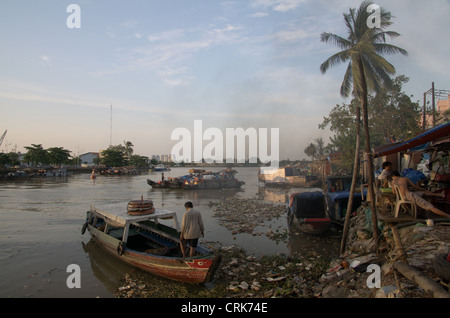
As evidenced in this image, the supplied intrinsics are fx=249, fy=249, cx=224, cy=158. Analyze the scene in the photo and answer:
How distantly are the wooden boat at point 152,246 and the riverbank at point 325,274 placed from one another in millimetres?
447

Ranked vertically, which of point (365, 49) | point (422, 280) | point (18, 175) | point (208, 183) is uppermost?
point (365, 49)

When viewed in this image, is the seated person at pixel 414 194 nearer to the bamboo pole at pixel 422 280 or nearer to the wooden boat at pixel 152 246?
the bamboo pole at pixel 422 280

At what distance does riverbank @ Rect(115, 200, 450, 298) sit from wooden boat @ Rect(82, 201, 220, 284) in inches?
17.6

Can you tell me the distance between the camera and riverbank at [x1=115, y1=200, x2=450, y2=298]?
4371 millimetres

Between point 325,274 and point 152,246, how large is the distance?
19.0 feet

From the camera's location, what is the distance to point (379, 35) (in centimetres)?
1071

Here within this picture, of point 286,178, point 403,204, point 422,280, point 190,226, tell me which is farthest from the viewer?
point 286,178

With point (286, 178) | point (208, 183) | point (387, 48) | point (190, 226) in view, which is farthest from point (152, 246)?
point (286, 178)

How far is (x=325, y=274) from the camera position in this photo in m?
6.38

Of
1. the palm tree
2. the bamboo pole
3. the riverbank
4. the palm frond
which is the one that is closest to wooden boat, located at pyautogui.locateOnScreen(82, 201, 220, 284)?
the riverbank

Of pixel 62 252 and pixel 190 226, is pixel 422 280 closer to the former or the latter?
pixel 190 226
